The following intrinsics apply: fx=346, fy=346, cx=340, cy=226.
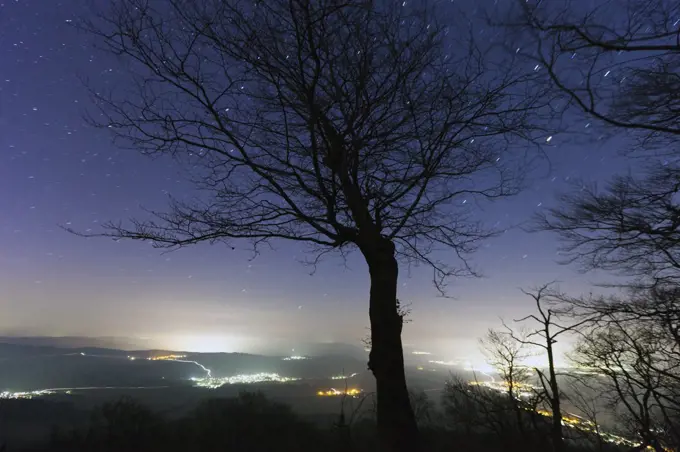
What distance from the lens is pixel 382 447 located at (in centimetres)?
333

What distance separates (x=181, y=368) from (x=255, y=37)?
4935 centimetres

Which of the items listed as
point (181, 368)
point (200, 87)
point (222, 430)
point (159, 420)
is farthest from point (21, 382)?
point (200, 87)

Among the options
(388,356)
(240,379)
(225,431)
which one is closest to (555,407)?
(388,356)

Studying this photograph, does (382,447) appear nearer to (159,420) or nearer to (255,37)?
(255,37)

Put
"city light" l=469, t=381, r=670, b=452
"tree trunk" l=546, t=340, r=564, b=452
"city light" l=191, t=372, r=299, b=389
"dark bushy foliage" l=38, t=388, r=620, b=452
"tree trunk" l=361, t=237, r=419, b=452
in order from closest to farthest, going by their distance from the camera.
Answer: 1. "tree trunk" l=361, t=237, r=419, b=452
2. "tree trunk" l=546, t=340, r=564, b=452
3. "city light" l=469, t=381, r=670, b=452
4. "dark bushy foliage" l=38, t=388, r=620, b=452
5. "city light" l=191, t=372, r=299, b=389

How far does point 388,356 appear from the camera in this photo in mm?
3654

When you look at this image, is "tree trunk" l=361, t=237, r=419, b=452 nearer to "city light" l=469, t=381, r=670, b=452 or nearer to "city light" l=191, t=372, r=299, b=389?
"city light" l=469, t=381, r=670, b=452

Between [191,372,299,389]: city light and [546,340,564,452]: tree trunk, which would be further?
[191,372,299,389]: city light

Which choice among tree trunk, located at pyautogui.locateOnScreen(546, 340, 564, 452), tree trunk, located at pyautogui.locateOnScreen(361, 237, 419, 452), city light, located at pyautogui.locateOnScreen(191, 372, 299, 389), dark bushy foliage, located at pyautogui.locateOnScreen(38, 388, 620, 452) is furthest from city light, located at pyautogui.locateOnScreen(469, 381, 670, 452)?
city light, located at pyautogui.locateOnScreen(191, 372, 299, 389)

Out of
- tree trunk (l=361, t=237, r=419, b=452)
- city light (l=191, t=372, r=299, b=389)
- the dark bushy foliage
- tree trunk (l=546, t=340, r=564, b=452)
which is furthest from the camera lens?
city light (l=191, t=372, r=299, b=389)

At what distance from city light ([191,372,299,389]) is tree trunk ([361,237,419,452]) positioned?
3661 cm

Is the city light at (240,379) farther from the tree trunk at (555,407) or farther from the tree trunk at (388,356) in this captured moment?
the tree trunk at (388,356)

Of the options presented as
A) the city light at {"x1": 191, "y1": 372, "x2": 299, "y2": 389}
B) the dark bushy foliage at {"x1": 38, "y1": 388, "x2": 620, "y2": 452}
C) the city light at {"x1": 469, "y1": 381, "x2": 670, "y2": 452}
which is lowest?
the dark bushy foliage at {"x1": 38, "y1": 388, "x2": 620, "y2": 452}

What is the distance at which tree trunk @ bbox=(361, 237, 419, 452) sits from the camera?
10.9 feet
